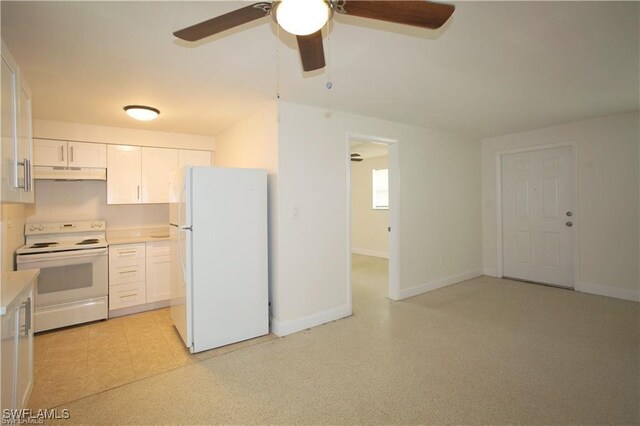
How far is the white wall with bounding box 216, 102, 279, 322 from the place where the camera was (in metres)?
3.11

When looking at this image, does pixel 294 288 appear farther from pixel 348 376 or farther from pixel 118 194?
pixel 118 194

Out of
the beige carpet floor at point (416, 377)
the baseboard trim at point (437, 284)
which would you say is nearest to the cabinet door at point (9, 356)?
the beige carpet floor at point (416, 377)

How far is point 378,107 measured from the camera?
338 centimetres

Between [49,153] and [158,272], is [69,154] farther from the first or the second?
[158,272]

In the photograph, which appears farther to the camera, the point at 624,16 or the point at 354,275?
the point at 354,275

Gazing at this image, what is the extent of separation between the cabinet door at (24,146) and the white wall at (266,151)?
1.79 metres

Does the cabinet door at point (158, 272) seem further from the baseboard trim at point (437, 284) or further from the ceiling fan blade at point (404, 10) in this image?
the ceiling fan blade at point (404, 10)

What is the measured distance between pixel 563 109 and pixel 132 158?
5.32 meters

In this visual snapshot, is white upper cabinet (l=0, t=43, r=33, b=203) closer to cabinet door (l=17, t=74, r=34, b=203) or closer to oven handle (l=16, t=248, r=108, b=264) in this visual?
cabinet door (l=17, t=74, r=34, b=203)

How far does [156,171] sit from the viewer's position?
4.25 m

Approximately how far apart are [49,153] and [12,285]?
8.53 ft

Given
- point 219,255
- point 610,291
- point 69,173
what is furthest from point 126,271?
point 610,291

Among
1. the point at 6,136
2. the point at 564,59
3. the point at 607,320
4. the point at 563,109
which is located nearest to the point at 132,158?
the point at 6,136

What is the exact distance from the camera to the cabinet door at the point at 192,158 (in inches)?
175
